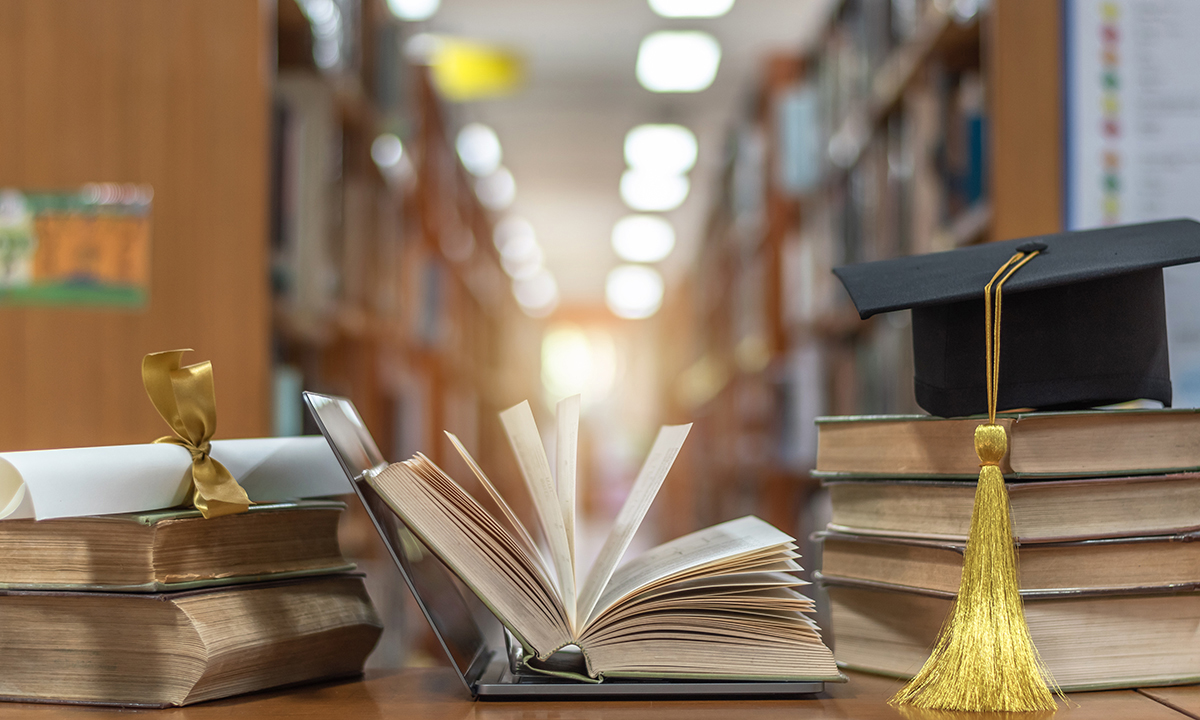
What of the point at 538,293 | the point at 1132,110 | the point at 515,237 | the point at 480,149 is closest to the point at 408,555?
the point at 1132,110

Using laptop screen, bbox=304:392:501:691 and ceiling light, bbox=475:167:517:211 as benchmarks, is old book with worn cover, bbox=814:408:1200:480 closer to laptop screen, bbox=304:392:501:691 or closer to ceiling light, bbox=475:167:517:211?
laptop screen, bbox=304:392:501:691

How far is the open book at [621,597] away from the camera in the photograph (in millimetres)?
691

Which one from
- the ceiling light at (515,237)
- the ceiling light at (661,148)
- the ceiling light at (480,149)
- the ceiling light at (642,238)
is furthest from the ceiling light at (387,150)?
the ceiling light at (642,238)

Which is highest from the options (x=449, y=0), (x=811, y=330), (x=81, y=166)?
(x=449, y=0)

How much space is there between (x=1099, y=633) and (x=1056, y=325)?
24 centimetres

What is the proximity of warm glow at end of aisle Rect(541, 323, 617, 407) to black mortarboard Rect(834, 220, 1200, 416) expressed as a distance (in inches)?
538

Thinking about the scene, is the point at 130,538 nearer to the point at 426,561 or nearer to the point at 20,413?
the point at 426,561

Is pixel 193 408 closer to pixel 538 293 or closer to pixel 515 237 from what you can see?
pixel 515 237

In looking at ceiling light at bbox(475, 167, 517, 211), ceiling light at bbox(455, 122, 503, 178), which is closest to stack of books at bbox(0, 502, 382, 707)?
ceiling light at bbox(455, 122, 503, 178)

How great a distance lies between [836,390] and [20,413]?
2.18m

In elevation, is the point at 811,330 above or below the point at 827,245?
below

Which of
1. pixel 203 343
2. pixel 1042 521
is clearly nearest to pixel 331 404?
pixel 1042 521

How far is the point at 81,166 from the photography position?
142cm

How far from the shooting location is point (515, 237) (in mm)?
9688
